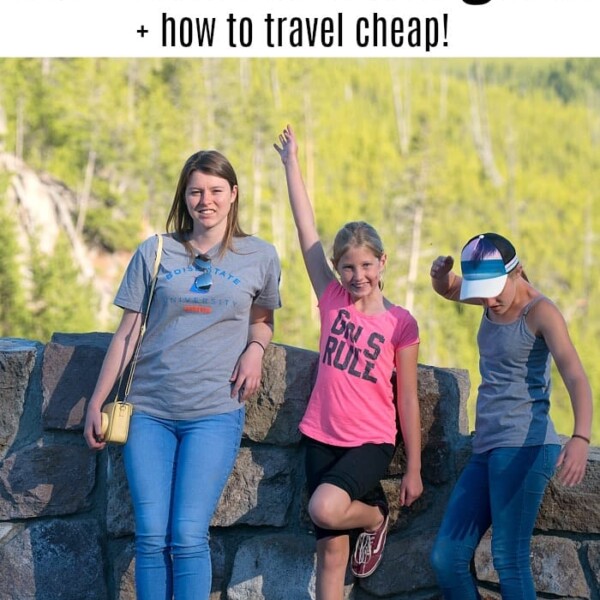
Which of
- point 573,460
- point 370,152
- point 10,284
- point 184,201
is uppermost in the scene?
point 370,152

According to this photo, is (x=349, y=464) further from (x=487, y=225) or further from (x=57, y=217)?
(x=487, y=225)

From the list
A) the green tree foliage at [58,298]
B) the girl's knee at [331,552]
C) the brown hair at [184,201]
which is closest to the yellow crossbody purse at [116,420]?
the brown hair at [184,201]

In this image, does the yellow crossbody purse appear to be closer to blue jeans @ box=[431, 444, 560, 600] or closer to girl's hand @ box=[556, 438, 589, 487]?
blue jeans @ box=[431, 444, 560, 600]

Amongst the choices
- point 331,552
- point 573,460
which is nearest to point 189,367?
point 331,552

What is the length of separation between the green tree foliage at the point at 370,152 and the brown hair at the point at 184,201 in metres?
21.7

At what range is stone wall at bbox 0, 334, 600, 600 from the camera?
3.16 m

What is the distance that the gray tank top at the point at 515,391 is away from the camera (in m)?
2.86

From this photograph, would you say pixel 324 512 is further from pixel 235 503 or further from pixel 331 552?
pixel 235 503

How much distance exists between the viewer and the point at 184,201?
3184mm

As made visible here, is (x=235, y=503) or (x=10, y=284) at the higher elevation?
(x=235, y=503)

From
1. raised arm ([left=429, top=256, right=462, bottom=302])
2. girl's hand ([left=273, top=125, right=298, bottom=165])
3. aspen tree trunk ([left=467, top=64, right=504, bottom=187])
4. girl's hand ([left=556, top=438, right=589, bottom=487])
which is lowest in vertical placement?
girl's hand ([left=556, top=438, right=589, bottom=487])

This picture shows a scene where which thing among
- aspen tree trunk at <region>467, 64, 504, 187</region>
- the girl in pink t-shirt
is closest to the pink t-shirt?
the girl in pink t-shirt

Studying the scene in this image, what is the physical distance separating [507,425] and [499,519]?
26 cm

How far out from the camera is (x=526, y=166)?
51406mm
